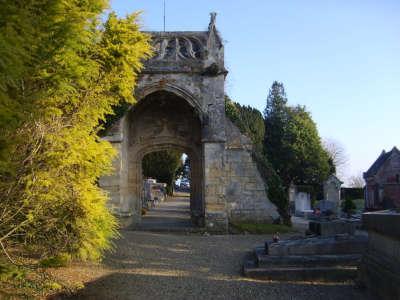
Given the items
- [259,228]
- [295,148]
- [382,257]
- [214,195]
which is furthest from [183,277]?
[295,148]

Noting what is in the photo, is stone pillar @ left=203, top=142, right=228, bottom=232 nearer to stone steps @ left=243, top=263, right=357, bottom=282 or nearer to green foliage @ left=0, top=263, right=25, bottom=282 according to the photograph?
stone steps @ left=243, top=263, right=357, bottom=282

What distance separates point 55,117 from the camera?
6.07 meters

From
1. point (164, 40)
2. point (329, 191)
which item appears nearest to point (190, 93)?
point (164, 40)

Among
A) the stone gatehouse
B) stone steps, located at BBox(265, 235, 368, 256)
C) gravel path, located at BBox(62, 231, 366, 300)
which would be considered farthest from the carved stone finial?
stone steps, located at BBox(265, 235, 368, 256)

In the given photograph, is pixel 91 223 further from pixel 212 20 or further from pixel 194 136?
pixel 212 20

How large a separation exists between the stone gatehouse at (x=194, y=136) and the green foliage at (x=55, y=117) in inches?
220

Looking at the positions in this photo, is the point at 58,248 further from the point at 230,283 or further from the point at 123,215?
the point at 123,215

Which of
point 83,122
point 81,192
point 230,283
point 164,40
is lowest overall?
point 230,283

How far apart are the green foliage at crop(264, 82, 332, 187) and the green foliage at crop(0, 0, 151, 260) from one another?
28.9 metres

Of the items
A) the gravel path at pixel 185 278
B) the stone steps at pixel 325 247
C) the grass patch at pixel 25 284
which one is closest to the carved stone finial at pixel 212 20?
the gravel path at pixel 185 278

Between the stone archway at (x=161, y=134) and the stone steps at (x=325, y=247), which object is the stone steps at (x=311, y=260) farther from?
the stone archway at (x=161, y=134)

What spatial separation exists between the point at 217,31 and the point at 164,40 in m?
1.66

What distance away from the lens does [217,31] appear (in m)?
13.2

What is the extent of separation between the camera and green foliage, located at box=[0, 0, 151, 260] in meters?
4.91
